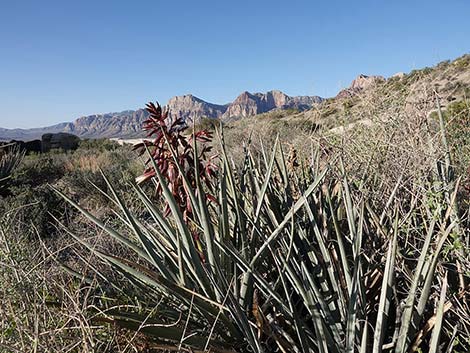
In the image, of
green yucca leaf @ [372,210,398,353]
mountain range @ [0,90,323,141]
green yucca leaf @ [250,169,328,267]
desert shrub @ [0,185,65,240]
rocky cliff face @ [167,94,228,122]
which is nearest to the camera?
green yucca leaf @ [372,210,398,353]

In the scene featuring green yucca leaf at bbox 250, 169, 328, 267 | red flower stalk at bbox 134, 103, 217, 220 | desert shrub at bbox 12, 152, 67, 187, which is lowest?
desert shrub at bbox 12, 152, 67, 187

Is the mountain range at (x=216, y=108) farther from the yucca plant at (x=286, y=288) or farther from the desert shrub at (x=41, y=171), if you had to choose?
the desert shrub at (x=41, y=171)

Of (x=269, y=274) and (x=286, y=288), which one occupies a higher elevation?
(x=286, y=288)

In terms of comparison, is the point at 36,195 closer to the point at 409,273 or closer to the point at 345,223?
the point at 345,223

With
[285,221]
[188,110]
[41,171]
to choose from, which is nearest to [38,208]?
[188,110]

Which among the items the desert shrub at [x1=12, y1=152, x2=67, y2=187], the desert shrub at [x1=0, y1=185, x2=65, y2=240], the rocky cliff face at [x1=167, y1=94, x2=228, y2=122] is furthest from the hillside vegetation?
the desert shrub at [x1=12, y1=152, x2=67, y2=187]

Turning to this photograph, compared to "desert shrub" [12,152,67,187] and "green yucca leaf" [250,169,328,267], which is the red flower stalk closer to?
"green yucca leaf" [250,169,328,267]

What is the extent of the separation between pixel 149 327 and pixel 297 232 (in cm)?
91

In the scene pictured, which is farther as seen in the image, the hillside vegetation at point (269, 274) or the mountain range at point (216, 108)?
the mountain range at point (216, 108)

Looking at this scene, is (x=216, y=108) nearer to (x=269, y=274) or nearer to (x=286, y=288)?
(x=269, y=274)

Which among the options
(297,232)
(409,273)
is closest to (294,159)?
(297,232)

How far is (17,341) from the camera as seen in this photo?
1630 mm

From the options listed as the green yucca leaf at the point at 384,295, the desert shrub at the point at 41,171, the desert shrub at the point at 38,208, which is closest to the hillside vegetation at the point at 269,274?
the green yucca leaf at the point at 384,295

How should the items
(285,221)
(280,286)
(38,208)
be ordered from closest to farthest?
(285,221) → (280,286) → (38,208)
